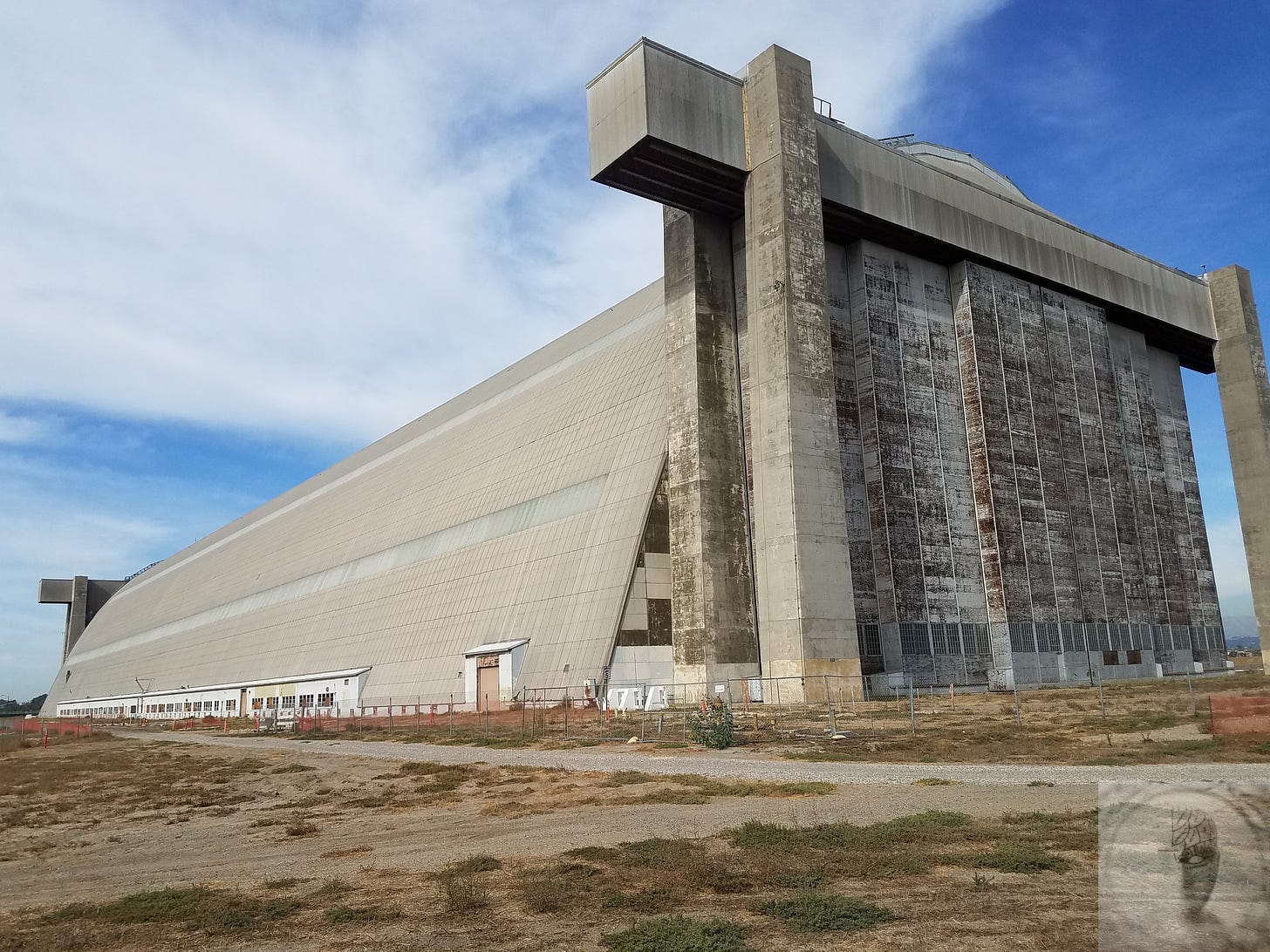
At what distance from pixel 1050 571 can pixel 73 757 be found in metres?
48.9

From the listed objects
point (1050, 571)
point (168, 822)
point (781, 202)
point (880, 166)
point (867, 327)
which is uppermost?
point (880, 166)

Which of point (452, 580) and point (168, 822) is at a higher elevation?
point (452, 580)

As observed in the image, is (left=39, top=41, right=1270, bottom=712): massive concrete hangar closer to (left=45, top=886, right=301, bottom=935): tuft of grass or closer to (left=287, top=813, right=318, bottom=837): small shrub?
(left=287, top=813, right=318, bottom=837): small shrub

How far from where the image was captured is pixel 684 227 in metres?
49.2

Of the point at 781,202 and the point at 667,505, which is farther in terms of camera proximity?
the point at 667,505

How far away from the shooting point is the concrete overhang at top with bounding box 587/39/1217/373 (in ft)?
139

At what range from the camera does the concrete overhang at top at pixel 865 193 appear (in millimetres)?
42344

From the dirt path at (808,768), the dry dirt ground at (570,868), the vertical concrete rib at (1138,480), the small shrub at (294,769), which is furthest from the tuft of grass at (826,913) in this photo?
the vertical concrete rib at (1138,480)

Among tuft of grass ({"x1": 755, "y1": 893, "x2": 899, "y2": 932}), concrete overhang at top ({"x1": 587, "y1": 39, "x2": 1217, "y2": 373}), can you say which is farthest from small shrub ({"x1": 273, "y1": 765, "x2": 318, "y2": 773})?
concrete overhang at top ({"x1": 587, "y1": 39, "x2": 1217, "y2": 373})

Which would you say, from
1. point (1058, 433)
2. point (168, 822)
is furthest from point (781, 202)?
point (168, 822)

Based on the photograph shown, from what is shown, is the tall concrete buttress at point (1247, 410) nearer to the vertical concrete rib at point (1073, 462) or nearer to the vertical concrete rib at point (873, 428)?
the vertical concrete rib at point (1073, 462)

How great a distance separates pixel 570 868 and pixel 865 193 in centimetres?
4438

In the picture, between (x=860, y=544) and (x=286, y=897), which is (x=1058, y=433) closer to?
(x=860, y=544)

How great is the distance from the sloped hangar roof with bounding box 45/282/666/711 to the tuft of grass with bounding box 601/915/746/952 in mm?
36732
